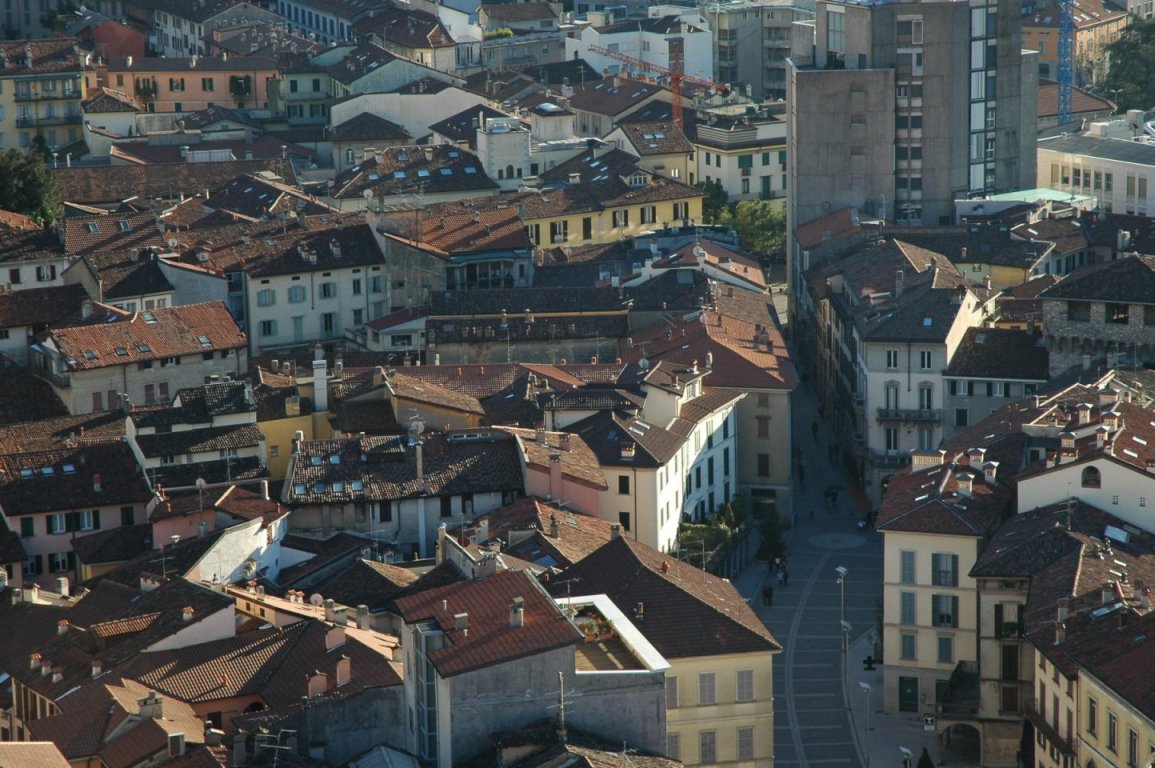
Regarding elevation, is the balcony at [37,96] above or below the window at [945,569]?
above

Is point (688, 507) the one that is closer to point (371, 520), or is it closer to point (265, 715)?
point (371, 520)

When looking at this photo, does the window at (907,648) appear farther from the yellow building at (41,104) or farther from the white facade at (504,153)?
the yellow building at (41,104)

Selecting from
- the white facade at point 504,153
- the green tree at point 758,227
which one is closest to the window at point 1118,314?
the green tree at point 758,227

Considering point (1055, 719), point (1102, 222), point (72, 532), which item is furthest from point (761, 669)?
point (1102, 222)

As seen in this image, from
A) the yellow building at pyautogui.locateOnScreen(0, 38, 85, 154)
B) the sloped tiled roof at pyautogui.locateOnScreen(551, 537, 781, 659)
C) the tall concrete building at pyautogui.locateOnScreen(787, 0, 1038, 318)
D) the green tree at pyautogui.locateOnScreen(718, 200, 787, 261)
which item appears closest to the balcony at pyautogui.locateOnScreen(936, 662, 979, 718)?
the sloped tiled roof at pyautogui.locateOnScreen(551, 537, 781, 659)

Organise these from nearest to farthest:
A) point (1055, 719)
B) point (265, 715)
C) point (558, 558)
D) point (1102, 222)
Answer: point (265, 715) → point (1055, 719) → point (558, 558) → point (1102, 222)

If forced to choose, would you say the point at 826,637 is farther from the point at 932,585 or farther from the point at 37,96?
the point at 37,96

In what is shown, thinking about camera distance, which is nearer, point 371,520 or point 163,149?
point 371,520
